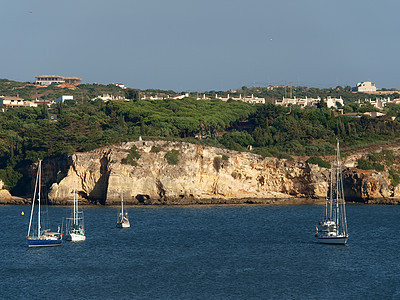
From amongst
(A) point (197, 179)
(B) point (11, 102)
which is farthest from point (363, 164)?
(B) point (11, 102)

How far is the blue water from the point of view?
36.1m

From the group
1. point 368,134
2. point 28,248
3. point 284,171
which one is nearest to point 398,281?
point 28,248

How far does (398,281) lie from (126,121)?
62134 millimetres

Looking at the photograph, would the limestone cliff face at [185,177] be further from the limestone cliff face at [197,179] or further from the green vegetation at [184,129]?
the green vegetation at [184,129]

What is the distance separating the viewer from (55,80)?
180875mm

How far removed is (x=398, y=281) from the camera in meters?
38.2

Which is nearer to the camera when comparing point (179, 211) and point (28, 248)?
point (28, 248)

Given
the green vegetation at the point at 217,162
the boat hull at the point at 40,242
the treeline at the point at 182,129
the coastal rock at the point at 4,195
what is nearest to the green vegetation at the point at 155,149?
the treeline at the point at 182,129

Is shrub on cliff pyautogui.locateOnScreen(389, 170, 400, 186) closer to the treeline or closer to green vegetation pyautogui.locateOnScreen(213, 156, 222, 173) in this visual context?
the treeline

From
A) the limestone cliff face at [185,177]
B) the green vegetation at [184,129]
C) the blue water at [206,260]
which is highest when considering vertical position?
the green vegetation at [184,129]

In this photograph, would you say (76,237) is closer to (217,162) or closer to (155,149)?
(155,149)

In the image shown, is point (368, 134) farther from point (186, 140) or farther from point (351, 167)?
point (186, 140)

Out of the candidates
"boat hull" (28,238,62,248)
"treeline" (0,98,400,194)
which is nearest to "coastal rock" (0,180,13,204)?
"treeline" (0,98,400,194)

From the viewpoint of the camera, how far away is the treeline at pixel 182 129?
79.6 meters
